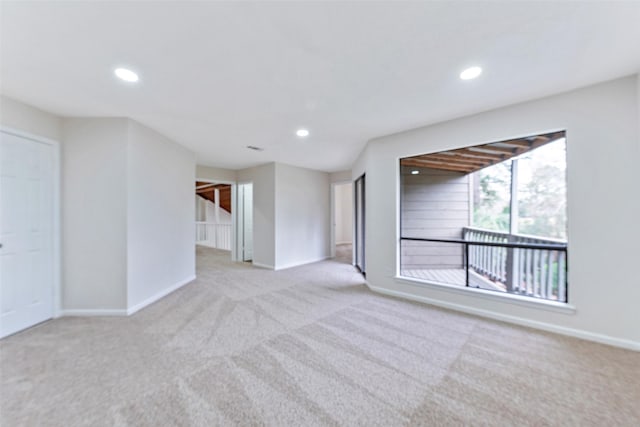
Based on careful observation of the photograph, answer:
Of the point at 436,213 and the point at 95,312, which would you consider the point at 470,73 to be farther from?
the point at 95,312

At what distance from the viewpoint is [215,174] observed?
5.82m

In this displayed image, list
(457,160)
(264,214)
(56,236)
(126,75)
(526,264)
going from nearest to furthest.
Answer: (126,75), (56,236), (526,264), (457,160), (264,214)

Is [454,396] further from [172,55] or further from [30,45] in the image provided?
[30,45]

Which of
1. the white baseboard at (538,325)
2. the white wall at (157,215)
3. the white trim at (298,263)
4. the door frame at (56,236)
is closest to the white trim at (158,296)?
the white wall at (157,215)

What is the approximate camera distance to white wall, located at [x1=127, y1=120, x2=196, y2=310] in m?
2.97

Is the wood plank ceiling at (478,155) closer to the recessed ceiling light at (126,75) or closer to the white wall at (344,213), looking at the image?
the recessed ceiling light at (126,75)

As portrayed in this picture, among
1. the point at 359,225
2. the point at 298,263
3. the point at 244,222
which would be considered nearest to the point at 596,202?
the point at 359,225

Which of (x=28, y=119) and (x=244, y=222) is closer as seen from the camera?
(x=28, y=119)

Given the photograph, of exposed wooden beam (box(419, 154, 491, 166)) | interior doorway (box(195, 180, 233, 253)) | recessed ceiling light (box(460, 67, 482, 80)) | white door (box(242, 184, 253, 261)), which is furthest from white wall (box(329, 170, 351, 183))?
recessed ceiling light (box(460, 67, 482, 80))

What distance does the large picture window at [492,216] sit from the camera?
2736 mm

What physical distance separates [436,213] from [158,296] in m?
4.92

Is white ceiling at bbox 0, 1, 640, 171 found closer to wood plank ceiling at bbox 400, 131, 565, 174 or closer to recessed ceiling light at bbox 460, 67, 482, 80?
recessed ceiling light at bbox 460, 67, 482, 80

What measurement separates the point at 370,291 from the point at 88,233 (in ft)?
12.6

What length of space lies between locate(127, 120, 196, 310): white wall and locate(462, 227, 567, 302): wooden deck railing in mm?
4457
